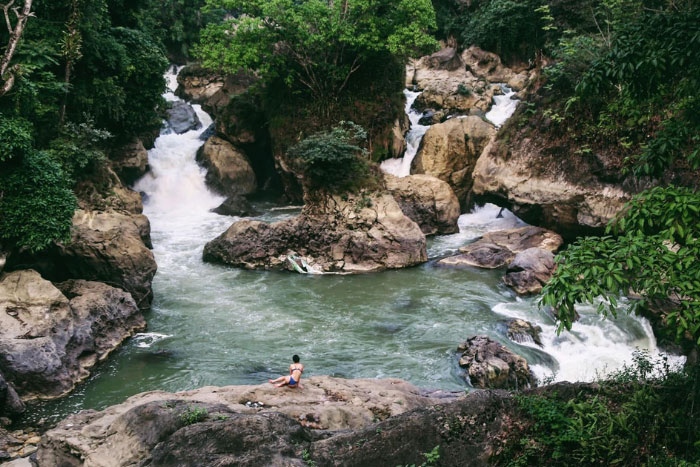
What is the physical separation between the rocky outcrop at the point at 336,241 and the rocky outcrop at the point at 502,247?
5.04 ft

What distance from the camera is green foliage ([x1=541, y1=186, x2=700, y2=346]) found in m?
4.16

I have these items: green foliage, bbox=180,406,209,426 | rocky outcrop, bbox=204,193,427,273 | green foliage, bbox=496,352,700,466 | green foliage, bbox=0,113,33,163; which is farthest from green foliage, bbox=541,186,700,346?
rocky outcrop, bbox=204,193,427,273

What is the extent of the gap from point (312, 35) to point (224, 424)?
60.4 ft

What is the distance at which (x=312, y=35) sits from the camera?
2048 cm

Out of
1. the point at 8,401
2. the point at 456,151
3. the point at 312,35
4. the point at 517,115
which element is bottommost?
the point at 8,401

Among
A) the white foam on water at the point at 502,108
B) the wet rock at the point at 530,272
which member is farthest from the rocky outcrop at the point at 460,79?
the wet rock at the point at 530,272

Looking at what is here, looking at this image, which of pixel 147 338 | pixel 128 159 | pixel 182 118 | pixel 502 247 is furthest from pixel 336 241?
pixel 182 118

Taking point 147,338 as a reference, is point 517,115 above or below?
above

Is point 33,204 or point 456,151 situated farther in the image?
Result: point 456,151

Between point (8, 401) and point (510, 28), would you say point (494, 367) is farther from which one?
point (510, 28)

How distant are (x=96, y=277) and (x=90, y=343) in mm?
2837

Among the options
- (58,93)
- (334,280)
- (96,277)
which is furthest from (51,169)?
(334,280)

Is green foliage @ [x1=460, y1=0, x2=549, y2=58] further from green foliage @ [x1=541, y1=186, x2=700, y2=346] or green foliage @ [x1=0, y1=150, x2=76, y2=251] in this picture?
green foliage @ [x1=541, y1=186, x2=700, y2=346]

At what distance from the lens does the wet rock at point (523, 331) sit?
456 inches
